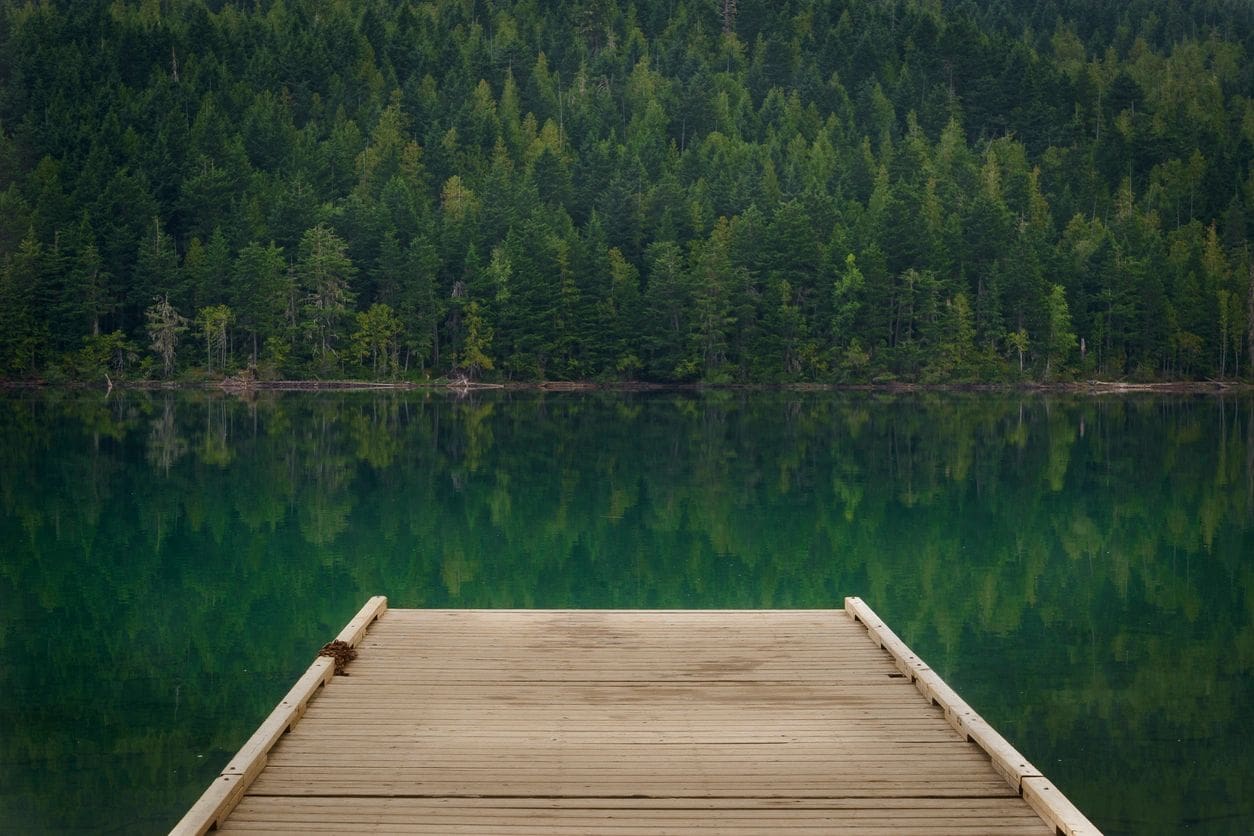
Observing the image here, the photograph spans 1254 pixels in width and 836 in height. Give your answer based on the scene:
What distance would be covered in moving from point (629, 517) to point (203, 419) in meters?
32.3

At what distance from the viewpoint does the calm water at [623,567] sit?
432 inches

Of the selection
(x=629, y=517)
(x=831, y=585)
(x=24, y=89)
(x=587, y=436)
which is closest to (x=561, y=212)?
(x=24, y=89)

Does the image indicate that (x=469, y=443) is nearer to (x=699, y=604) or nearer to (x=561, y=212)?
(x=699, y=604)

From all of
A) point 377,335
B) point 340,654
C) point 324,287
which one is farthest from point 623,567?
point 324,287

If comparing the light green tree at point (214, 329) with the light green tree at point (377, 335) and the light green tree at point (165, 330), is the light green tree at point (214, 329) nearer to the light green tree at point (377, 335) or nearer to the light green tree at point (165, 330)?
the light green tree at point (165, 330)

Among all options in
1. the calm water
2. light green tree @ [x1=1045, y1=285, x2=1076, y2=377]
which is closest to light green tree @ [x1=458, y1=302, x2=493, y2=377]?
light green tree @ [x1=1045, y1=285, x2=1076, y2=377]

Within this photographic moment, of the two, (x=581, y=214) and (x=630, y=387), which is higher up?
(x=581, y=214)

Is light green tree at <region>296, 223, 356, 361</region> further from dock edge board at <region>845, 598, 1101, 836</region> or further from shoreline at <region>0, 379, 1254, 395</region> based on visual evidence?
dock edge board at <region>845, 598, 1101, 836</region>

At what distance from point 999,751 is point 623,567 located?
1093 centimetres

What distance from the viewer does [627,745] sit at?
29.8 ft

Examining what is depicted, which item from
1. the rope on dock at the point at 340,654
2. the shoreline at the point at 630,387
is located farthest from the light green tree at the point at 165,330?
the rope on dock at the point at 340,654

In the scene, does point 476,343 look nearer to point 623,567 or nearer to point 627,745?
point 623,567

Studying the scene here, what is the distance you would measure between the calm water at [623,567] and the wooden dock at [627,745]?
1253 mm

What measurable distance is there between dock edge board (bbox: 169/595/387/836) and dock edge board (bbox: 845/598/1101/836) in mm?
4425
